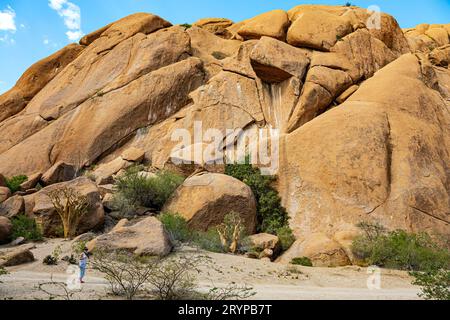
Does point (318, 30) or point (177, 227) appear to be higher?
point (318, 30)

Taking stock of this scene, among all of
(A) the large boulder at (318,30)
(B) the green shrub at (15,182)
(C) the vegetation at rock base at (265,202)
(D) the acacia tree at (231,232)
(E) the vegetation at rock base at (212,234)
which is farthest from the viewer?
(A) the large boulder at (318,30)

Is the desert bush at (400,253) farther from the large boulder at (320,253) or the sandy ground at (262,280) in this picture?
the sandy ground at (262,280)

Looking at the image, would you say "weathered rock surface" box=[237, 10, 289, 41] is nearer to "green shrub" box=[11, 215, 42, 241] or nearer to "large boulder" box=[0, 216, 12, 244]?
"green shrub" box=[11, 215, 42, 241]

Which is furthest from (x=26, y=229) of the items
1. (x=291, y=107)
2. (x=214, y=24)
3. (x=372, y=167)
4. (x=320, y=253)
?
(x=214, y=24)

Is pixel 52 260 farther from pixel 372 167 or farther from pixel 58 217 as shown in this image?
pixel 372 167

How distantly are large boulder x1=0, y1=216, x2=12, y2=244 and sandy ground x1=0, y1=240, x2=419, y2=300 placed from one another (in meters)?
1.65

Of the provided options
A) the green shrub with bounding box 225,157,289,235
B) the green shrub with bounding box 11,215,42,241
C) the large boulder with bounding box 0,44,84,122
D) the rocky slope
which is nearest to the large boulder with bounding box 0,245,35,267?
the green shrub with bounding box 11,215,42,241

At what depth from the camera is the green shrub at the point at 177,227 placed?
60.0 ft

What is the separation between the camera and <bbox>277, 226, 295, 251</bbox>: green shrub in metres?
19.9

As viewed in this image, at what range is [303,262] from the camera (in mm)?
17156

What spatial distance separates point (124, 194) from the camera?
73.6ft

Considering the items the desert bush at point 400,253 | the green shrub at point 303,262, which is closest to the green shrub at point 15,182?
the green shrub at point 303,262

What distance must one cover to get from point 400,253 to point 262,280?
6.63 metres

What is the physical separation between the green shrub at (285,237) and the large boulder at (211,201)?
1.43 m
